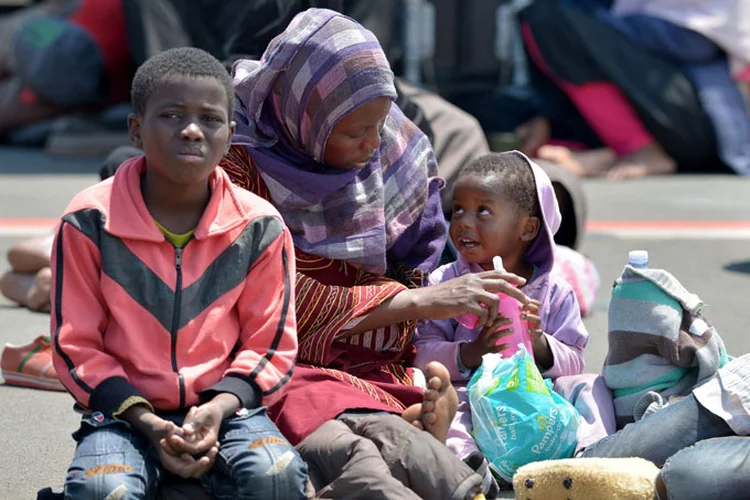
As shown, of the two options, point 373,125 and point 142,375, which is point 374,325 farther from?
point 142,375

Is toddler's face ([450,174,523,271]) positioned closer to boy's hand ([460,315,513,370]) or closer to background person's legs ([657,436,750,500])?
boy's hand ([460,315,513,370])

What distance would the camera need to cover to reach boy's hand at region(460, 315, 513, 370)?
10.7 ft

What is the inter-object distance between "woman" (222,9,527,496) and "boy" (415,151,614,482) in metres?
0.12

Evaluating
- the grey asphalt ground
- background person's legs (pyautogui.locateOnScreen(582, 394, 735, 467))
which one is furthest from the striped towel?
the grey asphalt ground

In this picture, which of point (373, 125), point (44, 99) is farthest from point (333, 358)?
point (44, 99)

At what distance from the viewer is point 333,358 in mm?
3301

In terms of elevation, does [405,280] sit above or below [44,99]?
above

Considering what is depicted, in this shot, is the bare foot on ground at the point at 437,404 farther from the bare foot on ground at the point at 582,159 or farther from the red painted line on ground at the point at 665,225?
the bare foot on ground at the point at 582,159

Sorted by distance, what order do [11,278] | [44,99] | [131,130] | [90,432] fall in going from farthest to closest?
1. [44,99]
2. [11,278]
3. [131,130]
4. [90,432]

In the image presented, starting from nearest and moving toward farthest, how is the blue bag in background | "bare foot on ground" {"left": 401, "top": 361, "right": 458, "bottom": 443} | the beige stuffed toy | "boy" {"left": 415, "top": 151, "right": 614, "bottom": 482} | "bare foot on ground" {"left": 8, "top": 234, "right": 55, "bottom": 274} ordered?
the beige stuffed toy
"bare foot on ground" {"left": 401, "top": 361, "right": 458, "bottom": 443}
the blue bag in background
"boy" {"left": 415, "top": 151, "right": 614, "bottom": 482}
"bare foot on ground" {"left": 8, "top": 234, "right": 55, "bottom": 274}

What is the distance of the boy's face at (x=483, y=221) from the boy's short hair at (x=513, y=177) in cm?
2

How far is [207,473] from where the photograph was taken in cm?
274

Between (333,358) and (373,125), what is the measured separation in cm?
60

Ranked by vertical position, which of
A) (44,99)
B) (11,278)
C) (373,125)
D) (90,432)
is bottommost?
(44,99)
